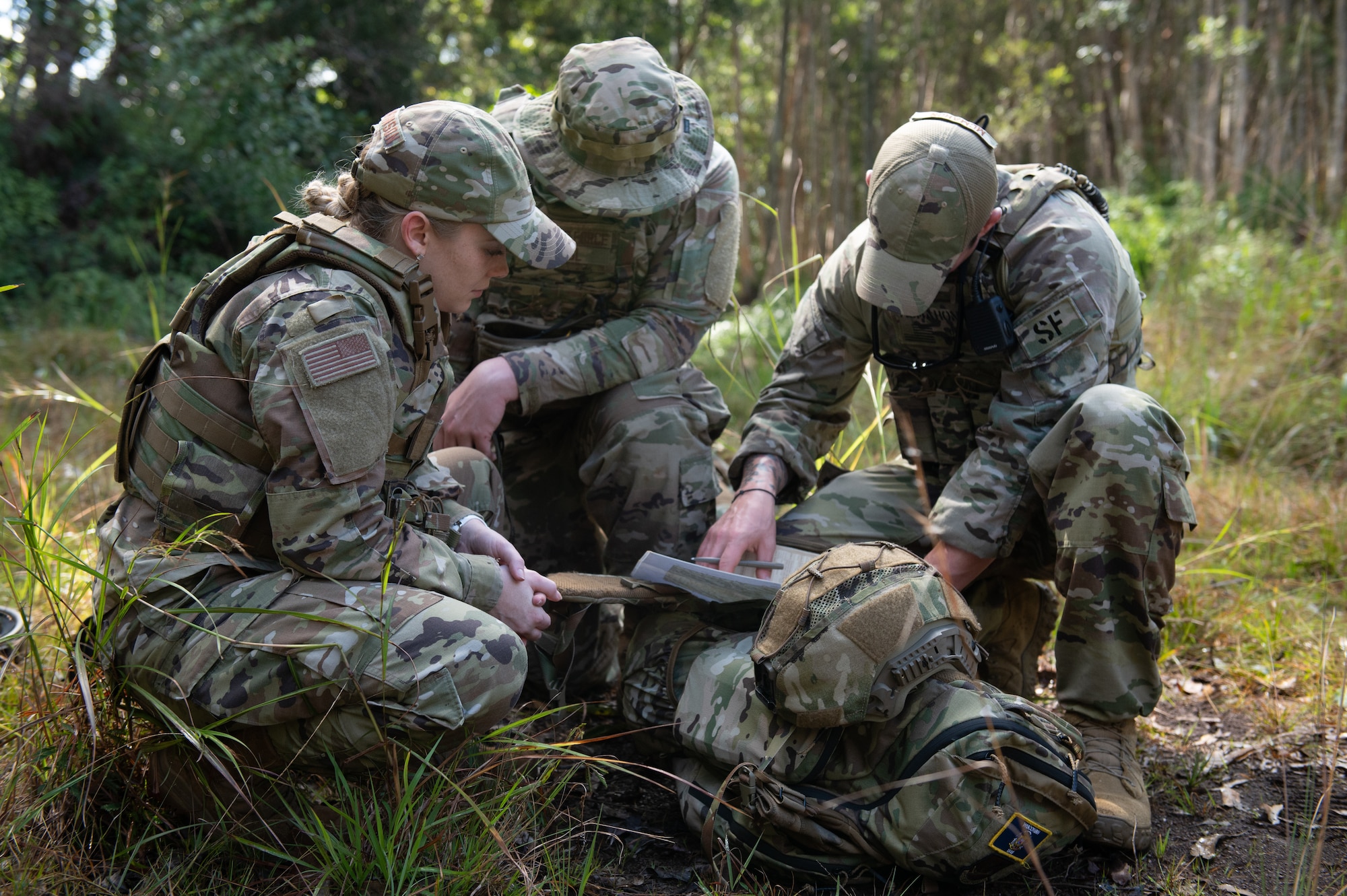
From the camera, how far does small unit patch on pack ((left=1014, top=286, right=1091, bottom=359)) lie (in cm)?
246

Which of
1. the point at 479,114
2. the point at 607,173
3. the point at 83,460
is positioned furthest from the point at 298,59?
the point at 479,114

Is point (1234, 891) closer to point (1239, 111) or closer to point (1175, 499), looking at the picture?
point (1175, 499)

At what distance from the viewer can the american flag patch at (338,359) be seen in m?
1.78

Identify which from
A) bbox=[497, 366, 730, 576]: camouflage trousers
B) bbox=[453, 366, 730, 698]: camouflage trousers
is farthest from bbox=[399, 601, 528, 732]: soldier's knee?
bbox=[497, 366, 730, 576]: camouflage trousers

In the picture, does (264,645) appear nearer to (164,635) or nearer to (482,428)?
(164,635)

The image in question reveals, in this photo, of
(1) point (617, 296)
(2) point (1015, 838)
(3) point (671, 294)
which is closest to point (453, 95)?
(1) point (617, 296)

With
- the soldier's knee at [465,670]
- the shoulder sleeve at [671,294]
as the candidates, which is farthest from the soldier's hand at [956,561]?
the soldier's knee at [465,670]

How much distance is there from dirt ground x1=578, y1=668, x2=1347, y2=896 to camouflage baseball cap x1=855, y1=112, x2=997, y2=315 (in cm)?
131

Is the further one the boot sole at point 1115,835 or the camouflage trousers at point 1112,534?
the camouflage trousers at point 1112,534

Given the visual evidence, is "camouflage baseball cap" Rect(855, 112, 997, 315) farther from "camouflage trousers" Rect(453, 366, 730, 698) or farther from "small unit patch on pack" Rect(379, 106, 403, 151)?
"small unit patch on pack" Rect(379, 106, 403, 151)

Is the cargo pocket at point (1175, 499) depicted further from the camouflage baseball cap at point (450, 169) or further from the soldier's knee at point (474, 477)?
the soldier's knee at point (474, 477)

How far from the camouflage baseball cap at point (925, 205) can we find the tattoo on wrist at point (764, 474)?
0.56 m

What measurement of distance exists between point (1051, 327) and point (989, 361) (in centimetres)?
29

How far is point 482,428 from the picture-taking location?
2.70 metres
